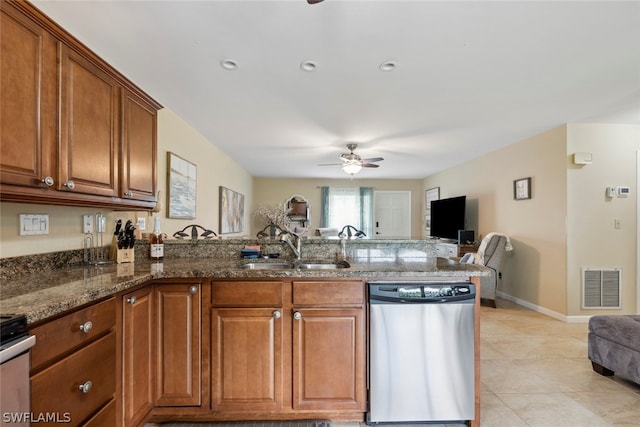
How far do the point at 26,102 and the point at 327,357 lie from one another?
1.90 metres

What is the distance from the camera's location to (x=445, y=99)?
2.81 meters

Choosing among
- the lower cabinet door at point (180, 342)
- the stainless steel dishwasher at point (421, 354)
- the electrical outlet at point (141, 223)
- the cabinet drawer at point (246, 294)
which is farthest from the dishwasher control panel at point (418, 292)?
the electrical outlet at point (141, 223)

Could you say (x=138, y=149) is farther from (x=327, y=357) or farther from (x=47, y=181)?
(x=327, y=357)

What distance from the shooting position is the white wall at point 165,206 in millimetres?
1549

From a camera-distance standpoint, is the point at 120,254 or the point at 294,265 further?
the point at 294,265

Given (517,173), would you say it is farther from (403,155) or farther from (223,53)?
(223,53)

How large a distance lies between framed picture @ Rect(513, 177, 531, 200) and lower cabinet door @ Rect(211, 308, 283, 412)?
13.1ft

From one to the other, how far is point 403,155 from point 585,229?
2669 mm

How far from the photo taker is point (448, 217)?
600 centimetres

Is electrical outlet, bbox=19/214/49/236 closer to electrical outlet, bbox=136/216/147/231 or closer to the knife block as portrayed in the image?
the knife block

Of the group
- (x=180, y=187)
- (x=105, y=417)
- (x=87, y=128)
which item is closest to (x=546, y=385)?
(x=105, y=417)

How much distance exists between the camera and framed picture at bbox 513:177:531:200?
4.10m

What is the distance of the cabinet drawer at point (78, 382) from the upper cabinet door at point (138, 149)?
93 cm

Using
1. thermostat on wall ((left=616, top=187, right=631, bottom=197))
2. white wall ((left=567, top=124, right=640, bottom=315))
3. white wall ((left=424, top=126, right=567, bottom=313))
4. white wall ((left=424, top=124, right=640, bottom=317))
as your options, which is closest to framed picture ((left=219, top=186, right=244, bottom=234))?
white wall ((left=424, top=126, right=567, bottom=313))
